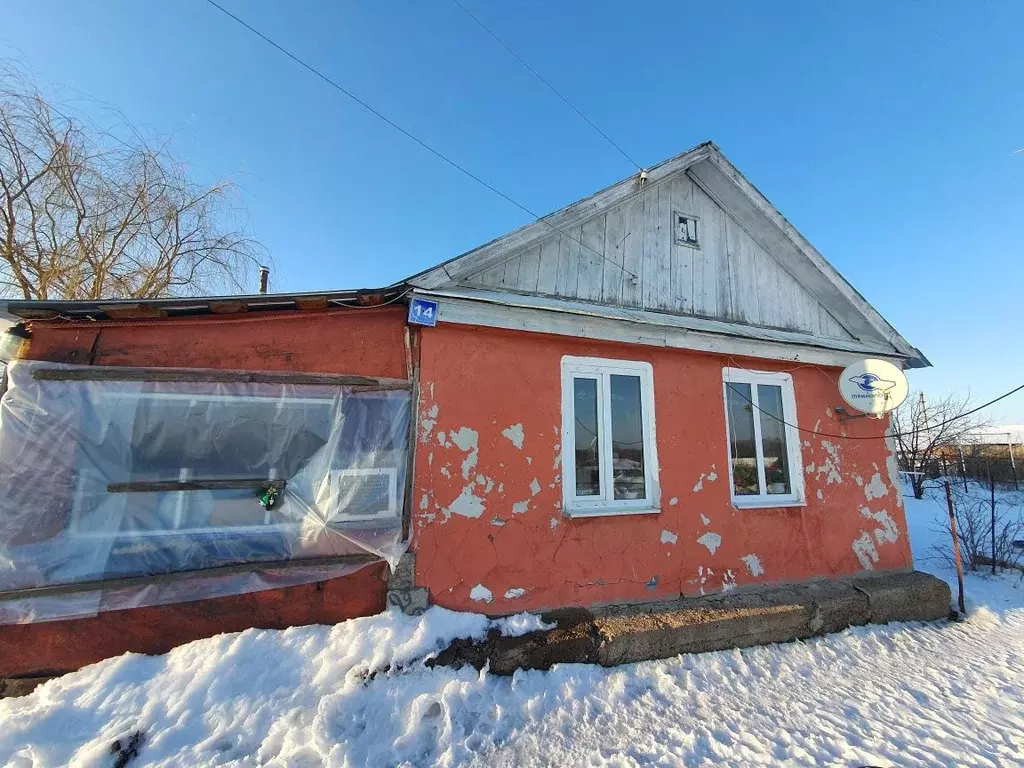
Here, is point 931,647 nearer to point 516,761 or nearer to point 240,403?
point 516,761

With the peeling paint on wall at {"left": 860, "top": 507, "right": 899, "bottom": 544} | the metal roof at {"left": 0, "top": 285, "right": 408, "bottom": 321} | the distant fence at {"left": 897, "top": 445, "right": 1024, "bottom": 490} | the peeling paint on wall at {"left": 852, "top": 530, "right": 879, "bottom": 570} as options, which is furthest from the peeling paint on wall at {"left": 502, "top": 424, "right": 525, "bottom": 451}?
the distant fence at {"left": 897, "top": 445, "right": 1024, "bottom": 490}

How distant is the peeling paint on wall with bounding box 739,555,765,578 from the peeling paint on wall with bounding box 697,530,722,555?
36 centimetres

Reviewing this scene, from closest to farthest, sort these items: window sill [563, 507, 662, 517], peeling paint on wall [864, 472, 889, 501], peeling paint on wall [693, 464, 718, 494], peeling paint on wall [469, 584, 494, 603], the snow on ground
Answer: the snow on ground
peeling paint on wall [469, 584, 494, 603]
window sill [563, 507, 662, 517]
peeling paint on wall [693, 464, 718, 494]
peeling paint on wall [864, 472, 889, 501]

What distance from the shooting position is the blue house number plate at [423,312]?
3932mm

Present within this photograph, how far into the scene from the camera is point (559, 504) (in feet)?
14.1

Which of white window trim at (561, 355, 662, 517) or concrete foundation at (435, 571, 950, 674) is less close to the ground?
white window trim at (561, 355, 662, 517)

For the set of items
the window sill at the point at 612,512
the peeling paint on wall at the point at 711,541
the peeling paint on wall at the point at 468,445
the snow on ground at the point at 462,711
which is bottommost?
the snow on ground at the point at 462,711

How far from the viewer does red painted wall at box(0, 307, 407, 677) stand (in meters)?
3.14

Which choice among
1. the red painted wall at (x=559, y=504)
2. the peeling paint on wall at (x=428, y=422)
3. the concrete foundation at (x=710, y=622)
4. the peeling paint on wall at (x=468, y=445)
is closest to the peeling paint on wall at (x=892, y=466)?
the red painted wall at (x=559, y=504)

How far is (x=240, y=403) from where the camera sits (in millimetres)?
3617

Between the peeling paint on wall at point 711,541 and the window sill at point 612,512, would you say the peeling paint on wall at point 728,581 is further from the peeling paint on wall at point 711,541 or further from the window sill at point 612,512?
the window sill at point 612,512

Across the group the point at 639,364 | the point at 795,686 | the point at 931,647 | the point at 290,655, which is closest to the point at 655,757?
the point at 795,686

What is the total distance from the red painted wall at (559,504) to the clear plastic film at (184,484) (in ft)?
1.55

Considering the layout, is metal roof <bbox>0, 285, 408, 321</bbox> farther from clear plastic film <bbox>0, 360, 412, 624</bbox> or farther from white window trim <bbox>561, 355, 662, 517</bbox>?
white window trim <bbox>561, 355, 662, 517</bbox>
